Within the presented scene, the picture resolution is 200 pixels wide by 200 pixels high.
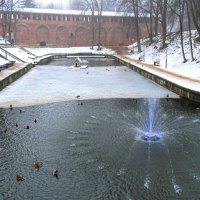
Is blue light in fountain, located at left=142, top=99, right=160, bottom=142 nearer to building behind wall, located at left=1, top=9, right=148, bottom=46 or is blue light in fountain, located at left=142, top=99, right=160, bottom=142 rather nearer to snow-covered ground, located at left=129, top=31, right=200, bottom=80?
snow-covered ground, located at left=129, top=31, right=200, bottom=80

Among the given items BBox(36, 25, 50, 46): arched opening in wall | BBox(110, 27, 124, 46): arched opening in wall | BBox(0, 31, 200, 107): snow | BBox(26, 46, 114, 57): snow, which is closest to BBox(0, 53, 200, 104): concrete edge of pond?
BBox(0, 31, 200, 107): snow

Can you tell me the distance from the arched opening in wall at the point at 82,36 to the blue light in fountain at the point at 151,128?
53.2 m

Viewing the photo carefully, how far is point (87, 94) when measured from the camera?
22.0m

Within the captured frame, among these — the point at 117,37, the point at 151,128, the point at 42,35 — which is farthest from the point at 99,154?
the point at 117,37

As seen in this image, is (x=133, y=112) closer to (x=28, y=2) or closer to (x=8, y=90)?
(x=8, y=90)

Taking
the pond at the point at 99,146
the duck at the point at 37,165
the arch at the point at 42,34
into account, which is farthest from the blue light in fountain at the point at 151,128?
the arch at the point at 42,34

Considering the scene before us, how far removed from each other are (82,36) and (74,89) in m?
48.9

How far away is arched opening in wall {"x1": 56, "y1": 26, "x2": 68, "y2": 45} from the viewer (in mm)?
69938

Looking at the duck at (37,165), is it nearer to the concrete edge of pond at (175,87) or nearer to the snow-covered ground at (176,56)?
the concrete edge of pond at (175,87)

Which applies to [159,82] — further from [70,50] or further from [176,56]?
[70,50]

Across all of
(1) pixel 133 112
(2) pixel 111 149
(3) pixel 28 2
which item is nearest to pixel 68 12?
(3) pixel 28 2

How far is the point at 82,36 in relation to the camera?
71.2 metres

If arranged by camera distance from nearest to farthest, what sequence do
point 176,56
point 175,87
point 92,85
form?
point 175,87 → point 92,85 → point 176,56

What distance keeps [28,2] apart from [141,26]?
122ft
